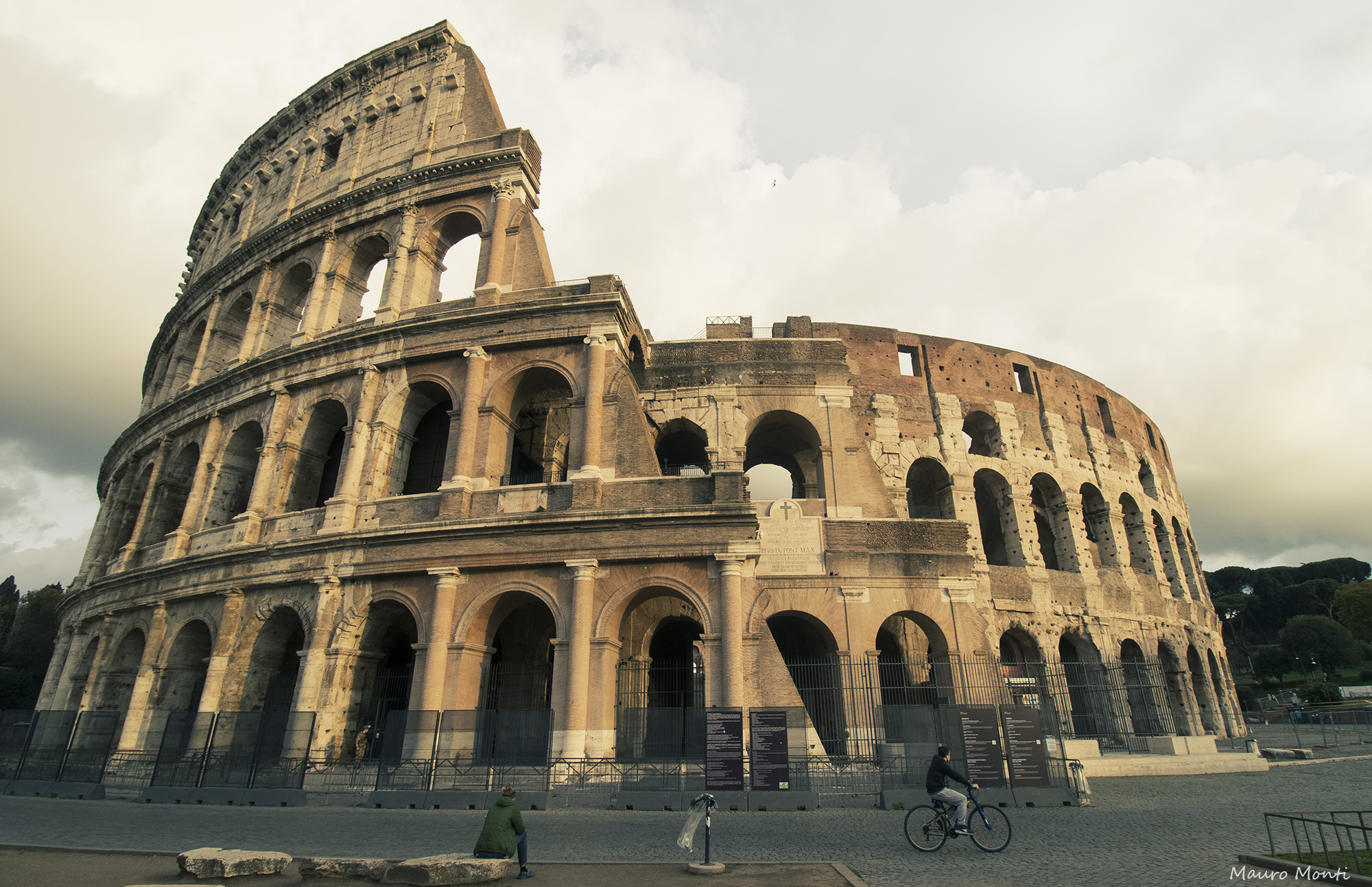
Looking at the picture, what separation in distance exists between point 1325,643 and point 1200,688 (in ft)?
134

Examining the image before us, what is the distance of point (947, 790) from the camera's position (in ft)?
24.9

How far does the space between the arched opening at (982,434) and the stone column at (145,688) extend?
21804 millimetres

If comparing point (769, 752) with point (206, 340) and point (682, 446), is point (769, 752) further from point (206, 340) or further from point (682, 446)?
point (206, 340)

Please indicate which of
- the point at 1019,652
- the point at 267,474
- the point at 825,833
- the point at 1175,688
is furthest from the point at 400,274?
the point at 1175,688

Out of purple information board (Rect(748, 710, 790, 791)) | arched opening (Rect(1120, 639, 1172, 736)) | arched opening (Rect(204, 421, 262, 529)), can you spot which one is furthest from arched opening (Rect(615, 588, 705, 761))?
arched opening (Rect(204, 421, 262, 529))

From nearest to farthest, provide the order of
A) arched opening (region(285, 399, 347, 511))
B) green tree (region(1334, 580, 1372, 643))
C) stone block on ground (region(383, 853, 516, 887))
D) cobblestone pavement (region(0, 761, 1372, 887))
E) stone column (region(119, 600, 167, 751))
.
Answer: stone block on ground (region(383, 853, 516, 887)) < cobblestone pavement (region(0, 761, 1372, 887)) < stone column (region(119, 600, 167, 751)) < arched opening (region(285, 399, 347, 511)) < green tree (region(1334, 580, 1372, 643))

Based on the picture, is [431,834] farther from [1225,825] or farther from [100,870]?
[1225,825]

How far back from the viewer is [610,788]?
36.5ft

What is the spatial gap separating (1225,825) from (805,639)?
10.4m

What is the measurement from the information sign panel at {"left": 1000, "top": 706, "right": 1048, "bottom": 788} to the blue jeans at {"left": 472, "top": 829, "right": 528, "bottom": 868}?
7669mm

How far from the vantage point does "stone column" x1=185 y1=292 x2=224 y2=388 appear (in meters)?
20.3

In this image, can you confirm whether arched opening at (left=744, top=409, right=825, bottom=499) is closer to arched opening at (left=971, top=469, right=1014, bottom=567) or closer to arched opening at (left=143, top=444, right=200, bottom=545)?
arched opening at (left=971, top=469, right=1014, bottom=567)

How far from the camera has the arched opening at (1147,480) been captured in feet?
83.3

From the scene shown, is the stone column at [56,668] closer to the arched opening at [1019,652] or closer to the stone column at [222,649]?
the stone column at [222,649]
